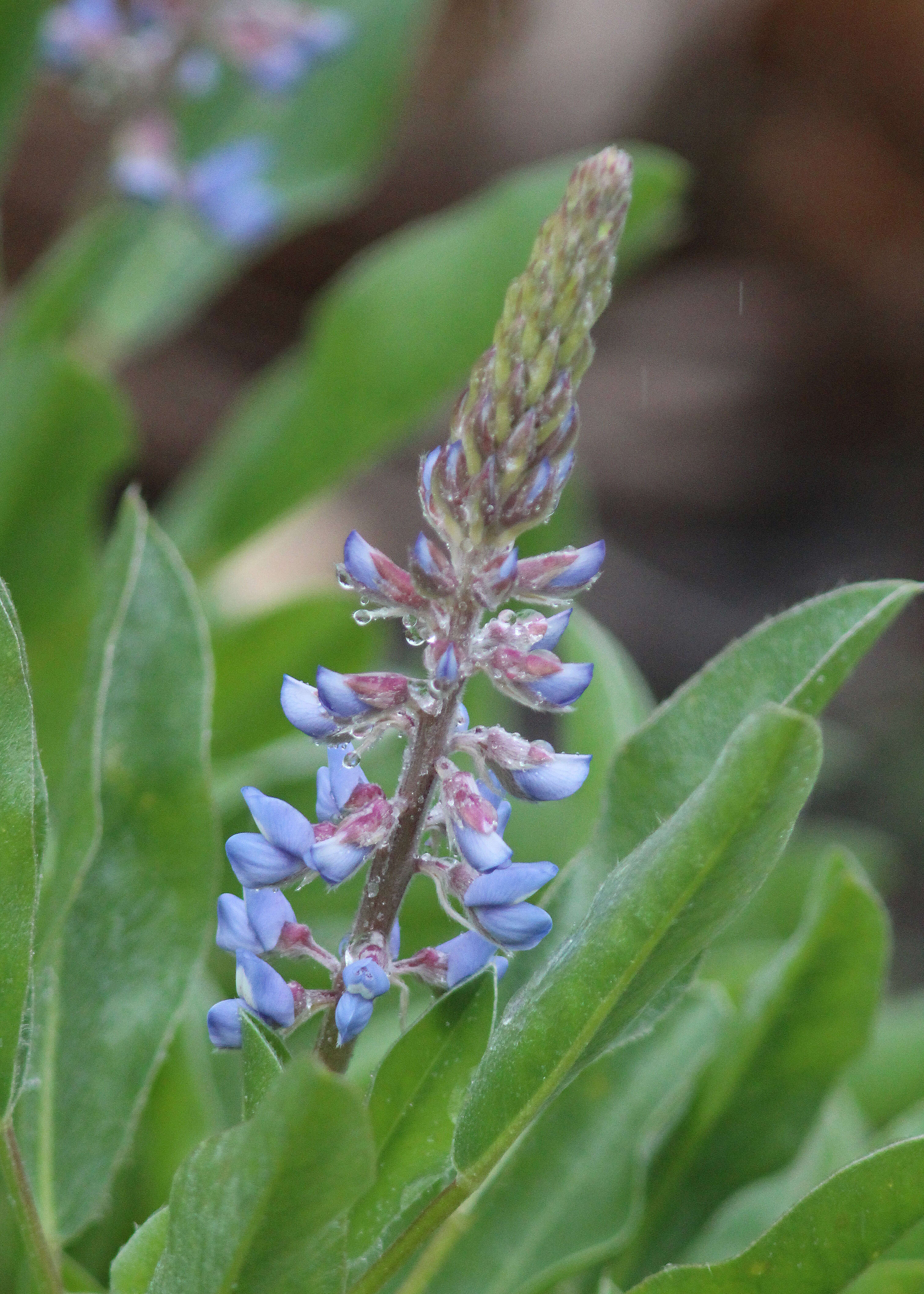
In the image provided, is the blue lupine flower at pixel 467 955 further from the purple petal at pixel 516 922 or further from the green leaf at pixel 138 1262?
the green leaf at pixel 138 1262

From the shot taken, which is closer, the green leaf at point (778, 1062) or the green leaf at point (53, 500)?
the green leaf at point (778, 1062)

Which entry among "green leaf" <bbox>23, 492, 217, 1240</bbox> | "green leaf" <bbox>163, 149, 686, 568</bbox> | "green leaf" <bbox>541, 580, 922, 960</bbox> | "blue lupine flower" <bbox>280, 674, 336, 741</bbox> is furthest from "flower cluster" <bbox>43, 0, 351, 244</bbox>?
"blue lupine flower" <bbox>280, 674, 336, 741</bbox>

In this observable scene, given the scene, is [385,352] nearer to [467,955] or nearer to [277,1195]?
[467,955]

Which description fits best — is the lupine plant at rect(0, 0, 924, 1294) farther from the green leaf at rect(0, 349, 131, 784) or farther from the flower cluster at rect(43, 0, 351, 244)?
the flower cluster at rect(43, 0, 351, 244)

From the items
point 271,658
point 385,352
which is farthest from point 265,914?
point 385,352

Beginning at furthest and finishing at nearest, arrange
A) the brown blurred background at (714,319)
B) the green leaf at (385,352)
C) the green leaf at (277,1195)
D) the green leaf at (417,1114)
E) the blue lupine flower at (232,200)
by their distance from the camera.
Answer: the brown blurred background at (714,319) < the blue lupine flower at (232,200) < the green leaf at (385,352) < the green leaf at (417,1114) < the green leaf at (277,1195)

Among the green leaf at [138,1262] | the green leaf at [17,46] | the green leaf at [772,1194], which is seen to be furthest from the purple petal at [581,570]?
the green leaf at [17,46]

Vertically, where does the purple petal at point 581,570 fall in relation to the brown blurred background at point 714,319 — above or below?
above
